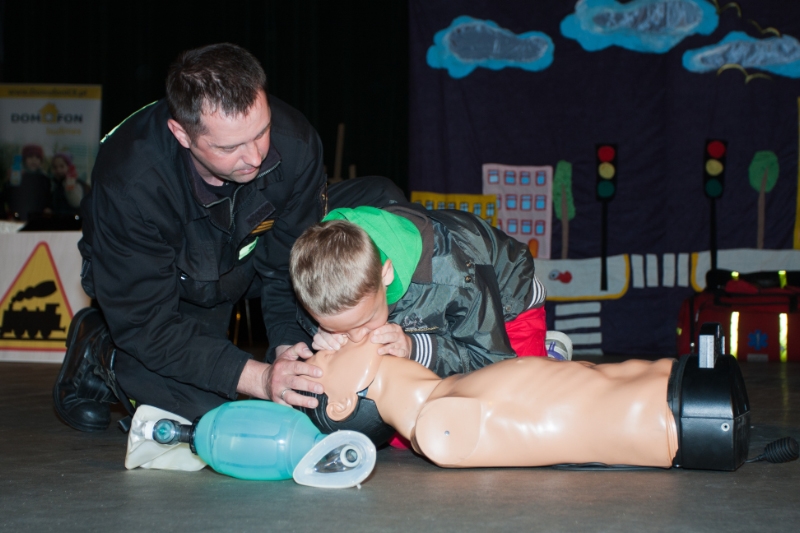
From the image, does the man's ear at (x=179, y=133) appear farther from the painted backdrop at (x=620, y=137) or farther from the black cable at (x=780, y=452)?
the painted backdrop at (x=620, y=137)

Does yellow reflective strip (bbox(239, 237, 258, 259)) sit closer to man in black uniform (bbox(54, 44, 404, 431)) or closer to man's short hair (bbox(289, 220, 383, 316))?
man in black uniform (bbox(54, 44, 404, 431))

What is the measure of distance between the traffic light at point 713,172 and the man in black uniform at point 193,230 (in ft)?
10.8

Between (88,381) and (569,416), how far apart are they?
148 centimetres

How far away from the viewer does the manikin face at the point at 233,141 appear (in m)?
1.72

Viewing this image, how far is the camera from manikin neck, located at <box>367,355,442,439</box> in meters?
1.64

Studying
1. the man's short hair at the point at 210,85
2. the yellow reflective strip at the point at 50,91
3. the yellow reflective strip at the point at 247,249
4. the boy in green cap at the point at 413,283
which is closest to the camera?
the boy in green cap at the point at 413,283

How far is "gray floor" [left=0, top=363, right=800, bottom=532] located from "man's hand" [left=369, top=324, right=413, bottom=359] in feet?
0.84

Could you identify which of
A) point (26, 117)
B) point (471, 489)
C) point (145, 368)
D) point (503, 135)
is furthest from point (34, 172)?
point (471, 489)

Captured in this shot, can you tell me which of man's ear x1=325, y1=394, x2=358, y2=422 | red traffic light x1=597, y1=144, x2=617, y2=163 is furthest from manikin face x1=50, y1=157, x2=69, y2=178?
man's ear x1=325, y1=394, x2=358, y2=422

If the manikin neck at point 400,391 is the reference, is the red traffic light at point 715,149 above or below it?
above

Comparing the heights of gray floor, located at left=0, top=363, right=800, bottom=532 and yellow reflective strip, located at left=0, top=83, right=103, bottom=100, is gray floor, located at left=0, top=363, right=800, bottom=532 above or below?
below

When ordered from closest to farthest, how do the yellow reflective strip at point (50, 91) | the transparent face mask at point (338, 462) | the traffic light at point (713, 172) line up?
the transparent face mask at point (338, 462) < the traffic light at point (713, 172) < the yellow reflective strip at point (50, 91)

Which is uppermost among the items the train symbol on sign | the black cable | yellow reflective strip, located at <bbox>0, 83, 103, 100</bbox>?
yellow reflective strip, located at <bbox>0, 83, 103, 100</bbox>

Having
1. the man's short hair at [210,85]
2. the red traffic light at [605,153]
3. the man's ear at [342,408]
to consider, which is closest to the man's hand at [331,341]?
the man's ear at [342,408]
